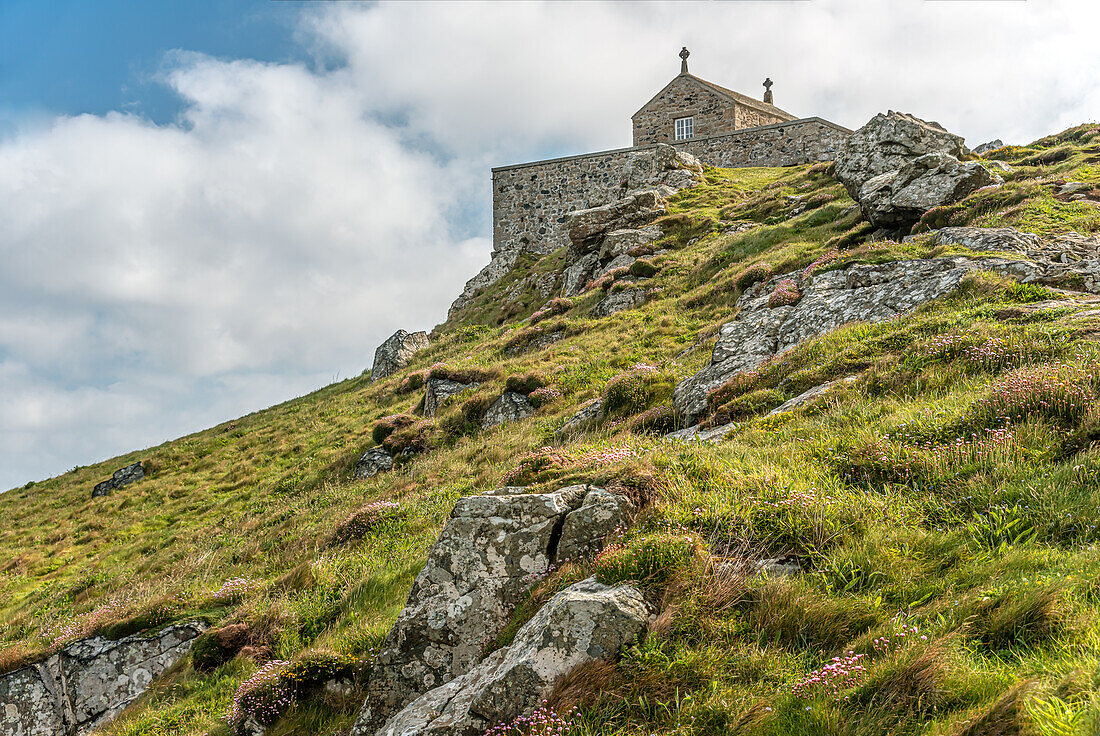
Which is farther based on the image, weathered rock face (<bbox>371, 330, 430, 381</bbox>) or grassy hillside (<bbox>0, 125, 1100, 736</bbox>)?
weathered rock face (<bbox>371, 330, 430, 381</bbox>)

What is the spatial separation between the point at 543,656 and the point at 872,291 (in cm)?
1314

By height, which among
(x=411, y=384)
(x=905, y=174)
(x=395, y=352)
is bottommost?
(x=411, y=384)

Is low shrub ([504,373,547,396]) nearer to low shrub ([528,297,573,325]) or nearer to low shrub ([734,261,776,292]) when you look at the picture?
low shrub ([734,261,776,292])

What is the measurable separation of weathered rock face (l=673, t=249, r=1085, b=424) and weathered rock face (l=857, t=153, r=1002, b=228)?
575cm

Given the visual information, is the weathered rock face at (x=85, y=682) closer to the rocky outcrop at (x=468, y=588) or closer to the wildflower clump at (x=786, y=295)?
the rocky outcrop at (x=468, y=588)

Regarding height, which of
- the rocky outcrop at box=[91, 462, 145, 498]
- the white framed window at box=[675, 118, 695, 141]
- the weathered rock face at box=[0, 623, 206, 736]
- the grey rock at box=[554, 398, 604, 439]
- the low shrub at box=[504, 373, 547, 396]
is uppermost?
the white framed window at box=[675, 118, 695, 141]

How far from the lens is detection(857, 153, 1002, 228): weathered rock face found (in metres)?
19.9

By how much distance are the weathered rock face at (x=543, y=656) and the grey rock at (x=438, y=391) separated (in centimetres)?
1664

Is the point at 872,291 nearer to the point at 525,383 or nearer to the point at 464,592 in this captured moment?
the point at 525,383

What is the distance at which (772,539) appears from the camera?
568 cm

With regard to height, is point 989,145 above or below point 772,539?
above

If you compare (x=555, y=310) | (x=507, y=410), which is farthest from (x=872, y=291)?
(x=555, y=310)

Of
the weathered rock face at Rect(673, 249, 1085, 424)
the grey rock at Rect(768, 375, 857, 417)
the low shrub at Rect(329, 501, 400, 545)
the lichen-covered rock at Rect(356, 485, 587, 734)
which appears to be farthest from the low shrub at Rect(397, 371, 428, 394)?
the lichen-covered rock at Rect(356, 485, 587, 734)

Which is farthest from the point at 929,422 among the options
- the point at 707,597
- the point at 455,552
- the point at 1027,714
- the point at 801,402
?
the point at 455,552
